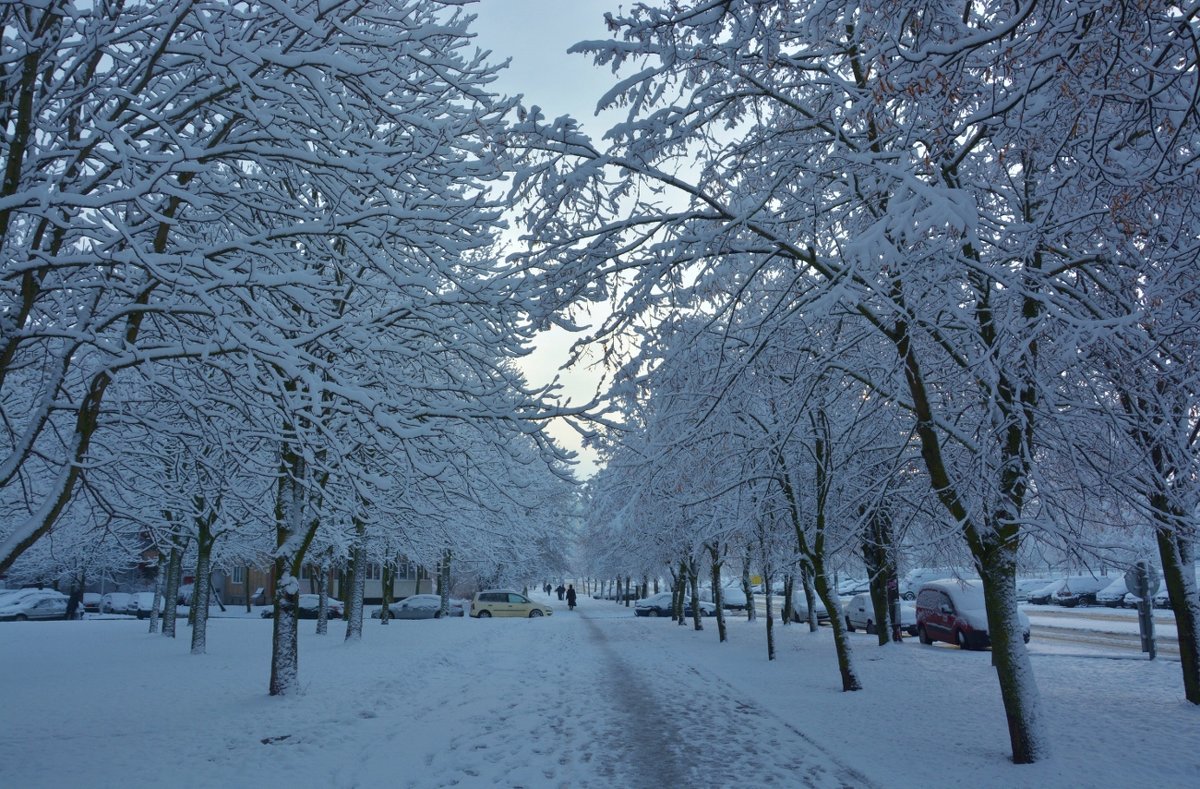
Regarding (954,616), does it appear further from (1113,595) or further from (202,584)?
(1113,595)

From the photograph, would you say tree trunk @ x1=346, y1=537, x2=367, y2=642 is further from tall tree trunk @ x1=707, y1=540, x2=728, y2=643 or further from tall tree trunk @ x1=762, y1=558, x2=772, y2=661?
tall tree trunk @ x1=762, y1=558, x2=772, y2=661

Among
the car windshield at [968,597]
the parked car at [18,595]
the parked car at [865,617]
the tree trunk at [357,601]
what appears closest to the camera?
the car windshield at [968,597]

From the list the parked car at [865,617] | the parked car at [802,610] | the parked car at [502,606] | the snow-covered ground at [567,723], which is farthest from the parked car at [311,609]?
the parked car at [865,617]

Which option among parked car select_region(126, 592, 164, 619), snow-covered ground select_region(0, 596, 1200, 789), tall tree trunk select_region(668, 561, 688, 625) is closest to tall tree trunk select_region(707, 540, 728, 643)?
tall tree trunk select_region(668, 561, 688, 625)

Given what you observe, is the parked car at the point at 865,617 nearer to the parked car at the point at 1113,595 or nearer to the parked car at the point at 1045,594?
the parked car at the point at 1113,595

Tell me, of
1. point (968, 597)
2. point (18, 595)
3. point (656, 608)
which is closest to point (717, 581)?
point (968, 597)

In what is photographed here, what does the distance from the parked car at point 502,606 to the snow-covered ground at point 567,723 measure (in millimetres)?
23140

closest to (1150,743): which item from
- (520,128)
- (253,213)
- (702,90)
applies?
(702,90)

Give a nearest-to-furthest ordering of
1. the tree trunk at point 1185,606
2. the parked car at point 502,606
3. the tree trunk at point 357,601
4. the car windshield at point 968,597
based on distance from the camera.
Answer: the tree trunk at point 1185,606
the car windshield at point 968,597
the tree trunk at point 357,601
the parked car at point 502,606

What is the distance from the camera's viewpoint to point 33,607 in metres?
37.8

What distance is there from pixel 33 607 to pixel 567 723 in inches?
1573

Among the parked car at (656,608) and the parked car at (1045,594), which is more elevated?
the parked car at (1045,594)

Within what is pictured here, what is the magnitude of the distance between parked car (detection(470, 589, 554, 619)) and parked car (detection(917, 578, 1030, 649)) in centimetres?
2205

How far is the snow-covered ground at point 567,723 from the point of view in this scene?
7059mm
